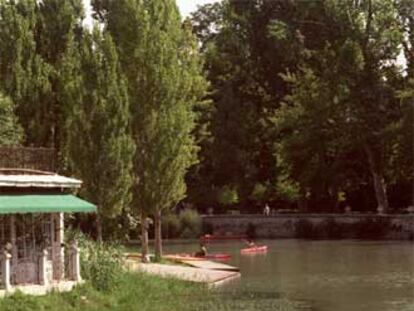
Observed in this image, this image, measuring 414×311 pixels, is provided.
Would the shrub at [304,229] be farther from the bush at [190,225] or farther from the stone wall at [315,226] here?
the bush at [190,225]

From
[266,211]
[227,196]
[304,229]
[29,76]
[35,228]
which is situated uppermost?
[29,76]

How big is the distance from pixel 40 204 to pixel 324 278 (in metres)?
15.7

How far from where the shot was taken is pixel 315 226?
7138 centimetres

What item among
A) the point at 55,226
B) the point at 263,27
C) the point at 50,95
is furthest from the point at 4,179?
the point at 263,27

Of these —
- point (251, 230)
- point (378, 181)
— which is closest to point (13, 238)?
point (378, 181)

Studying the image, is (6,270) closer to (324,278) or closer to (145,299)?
(145,299)

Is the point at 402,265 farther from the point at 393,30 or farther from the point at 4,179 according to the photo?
the point at 393,30

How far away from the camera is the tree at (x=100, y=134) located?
3494cm

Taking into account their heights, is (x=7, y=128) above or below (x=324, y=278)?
above

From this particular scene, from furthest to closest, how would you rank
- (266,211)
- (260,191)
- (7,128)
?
(260,191)
(266,211)
(7,128)

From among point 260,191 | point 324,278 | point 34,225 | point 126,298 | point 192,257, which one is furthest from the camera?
point 260,191

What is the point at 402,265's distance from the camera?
4400 centimetres

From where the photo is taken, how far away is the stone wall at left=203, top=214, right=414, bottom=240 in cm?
6738

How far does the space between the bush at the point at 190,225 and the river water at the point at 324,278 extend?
9074mm
